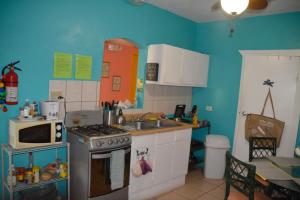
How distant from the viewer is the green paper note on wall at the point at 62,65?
2697 millimetres

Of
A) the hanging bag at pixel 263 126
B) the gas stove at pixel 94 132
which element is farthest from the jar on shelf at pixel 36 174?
the hanging bag at pixel 263 126

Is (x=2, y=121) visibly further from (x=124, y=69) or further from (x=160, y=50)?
(x=124, y=69)

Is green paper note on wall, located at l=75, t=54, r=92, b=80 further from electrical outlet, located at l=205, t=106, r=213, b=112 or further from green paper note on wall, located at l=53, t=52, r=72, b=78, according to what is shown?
electrical outlet, located at l=205, t=106, r=213, b=112

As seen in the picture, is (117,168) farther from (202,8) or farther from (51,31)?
(202,8)

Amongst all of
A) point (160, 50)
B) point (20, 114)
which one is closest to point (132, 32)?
point (160, 50)

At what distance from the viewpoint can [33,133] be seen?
2287mm

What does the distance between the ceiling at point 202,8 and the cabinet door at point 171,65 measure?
0.64m

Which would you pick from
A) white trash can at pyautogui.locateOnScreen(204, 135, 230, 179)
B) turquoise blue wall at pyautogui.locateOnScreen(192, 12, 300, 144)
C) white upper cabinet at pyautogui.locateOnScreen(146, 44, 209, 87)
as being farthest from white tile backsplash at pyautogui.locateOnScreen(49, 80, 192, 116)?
white trash can at pyautogui.locateOnScreen(204, 135, 230, 179)

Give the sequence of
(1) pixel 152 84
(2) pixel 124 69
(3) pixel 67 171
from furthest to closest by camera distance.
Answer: (2) pixel 124 69
(1) pixel 152 84
(3) pixel 67 171

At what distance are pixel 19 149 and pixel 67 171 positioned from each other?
22.0 inches

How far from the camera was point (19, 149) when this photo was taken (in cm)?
221

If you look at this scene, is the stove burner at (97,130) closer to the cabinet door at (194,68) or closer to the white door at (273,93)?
the cabinet door at (194,68)

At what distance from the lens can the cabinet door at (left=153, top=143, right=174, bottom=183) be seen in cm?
316

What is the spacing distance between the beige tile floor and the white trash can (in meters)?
0.11
